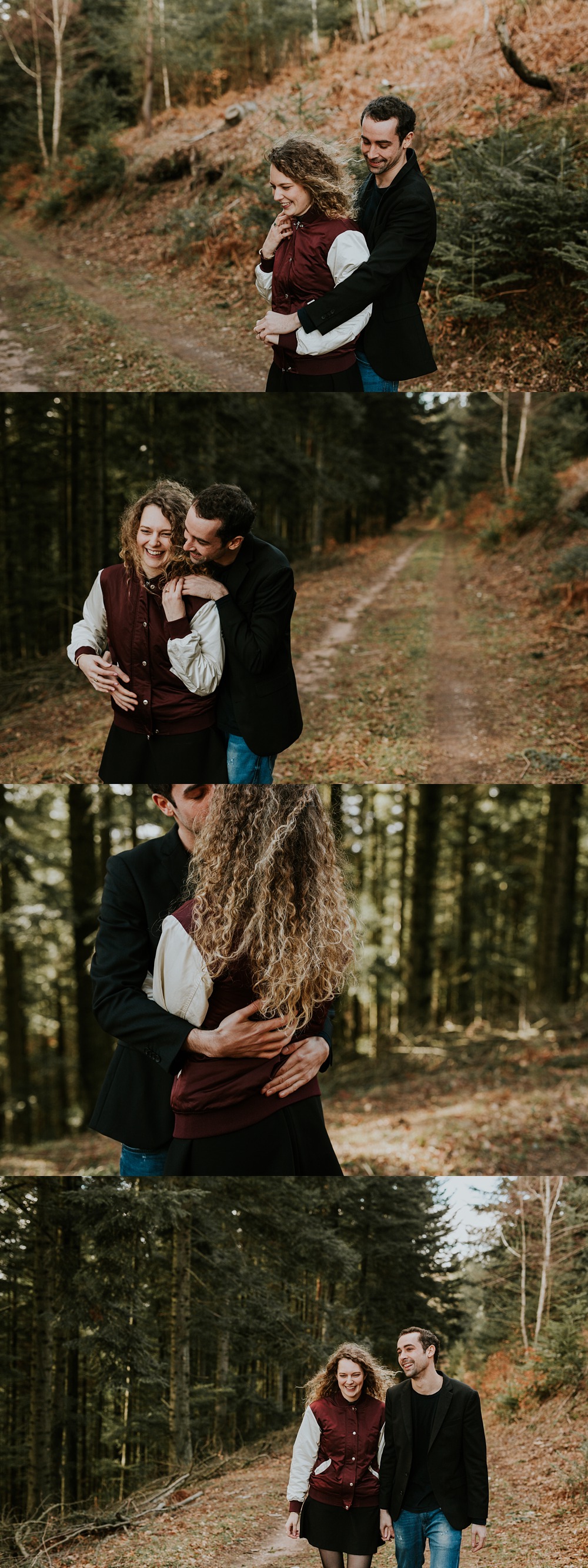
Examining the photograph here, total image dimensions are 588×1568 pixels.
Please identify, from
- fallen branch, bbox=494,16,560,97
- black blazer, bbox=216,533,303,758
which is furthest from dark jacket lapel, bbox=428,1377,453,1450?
fallen branch, bbox=494,16,560,97

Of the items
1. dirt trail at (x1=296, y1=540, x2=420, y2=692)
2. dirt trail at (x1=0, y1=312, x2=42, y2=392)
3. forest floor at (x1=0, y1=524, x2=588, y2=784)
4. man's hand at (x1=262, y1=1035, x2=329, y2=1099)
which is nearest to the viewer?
man's hand at (x1=262, y1=1035, x2=329, y2=1099)

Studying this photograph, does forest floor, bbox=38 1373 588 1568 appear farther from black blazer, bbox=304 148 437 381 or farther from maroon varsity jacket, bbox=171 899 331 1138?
black blazer, bbox=304 148 437 381

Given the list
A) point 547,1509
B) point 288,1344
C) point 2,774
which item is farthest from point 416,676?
point 547,1509

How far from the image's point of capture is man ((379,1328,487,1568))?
505 centimetres

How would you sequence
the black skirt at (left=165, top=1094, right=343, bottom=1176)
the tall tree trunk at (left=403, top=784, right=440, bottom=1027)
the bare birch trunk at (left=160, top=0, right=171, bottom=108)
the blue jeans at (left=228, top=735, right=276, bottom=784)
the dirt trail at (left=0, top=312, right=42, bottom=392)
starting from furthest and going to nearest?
the tall tree trunk at (left=403, top=784, right=440, bottom=1027) → the bare birch trunk at (left=160, top=0, right=171, bottom=108) → the dirt trail at (left=0, top=312, right=42, bottom=392) → the blue jeans at (left=228, top=735, right=276, bottom=784) → the black skirt at (left=165, top=1094, right=343, bottom=1176)

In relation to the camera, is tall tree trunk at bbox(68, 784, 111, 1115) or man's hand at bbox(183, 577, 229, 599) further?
tall tree trunk at bbox(68, 784, 111, 1115)

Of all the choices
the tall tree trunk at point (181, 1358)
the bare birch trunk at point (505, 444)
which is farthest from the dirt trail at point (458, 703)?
the tall tree trunk at point (181, 1358)

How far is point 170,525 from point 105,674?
781 millimetres

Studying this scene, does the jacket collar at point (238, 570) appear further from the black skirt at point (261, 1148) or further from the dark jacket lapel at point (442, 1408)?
the dark jacket lapel at point (442, 1408)

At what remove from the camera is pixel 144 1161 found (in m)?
5.19

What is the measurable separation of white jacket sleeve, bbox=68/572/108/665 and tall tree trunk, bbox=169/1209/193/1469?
2849 millimetres

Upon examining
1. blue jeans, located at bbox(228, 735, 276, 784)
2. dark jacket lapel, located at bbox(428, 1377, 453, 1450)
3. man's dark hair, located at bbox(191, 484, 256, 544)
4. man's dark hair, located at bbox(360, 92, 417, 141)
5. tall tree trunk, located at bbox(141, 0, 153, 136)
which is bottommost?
dark jacket lapel, located at bbox(428, 1377, 453, 1450)

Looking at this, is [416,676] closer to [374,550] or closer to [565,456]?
[374,550]

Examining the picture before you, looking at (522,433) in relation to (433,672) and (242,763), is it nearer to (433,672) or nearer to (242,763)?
(433,672)
